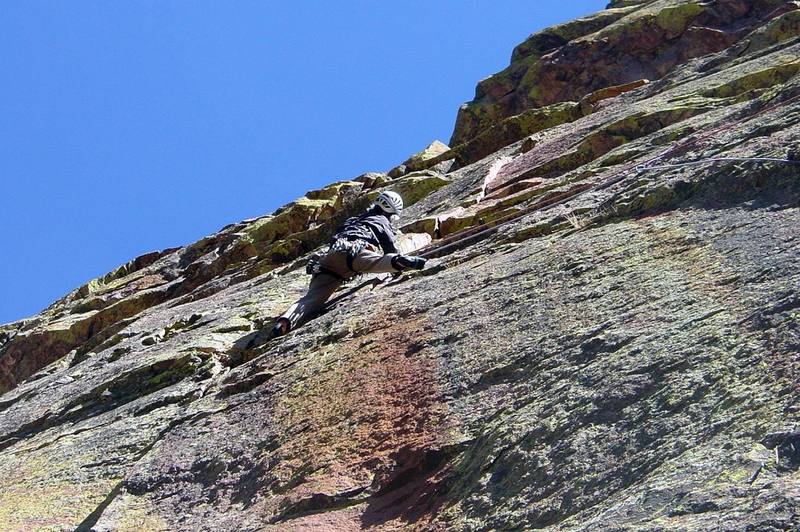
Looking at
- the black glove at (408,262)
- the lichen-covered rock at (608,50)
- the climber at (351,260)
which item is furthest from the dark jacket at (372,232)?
the lichen-covered rock at (608,50)

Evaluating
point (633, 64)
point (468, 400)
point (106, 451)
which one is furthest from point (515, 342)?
point (633, 64)

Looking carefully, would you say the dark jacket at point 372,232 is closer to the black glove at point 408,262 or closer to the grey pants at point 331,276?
the grey pants at point 331,276

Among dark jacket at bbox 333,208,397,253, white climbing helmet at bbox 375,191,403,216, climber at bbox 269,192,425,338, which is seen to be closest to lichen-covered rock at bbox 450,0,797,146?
white climbing helmet at bbox 375,191,403,216

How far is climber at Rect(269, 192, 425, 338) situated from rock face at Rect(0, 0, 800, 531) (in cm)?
36

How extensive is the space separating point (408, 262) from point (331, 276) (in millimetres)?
1580

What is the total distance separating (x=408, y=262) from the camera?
1341 cm

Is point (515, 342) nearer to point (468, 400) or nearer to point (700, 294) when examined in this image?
point (468, 400)

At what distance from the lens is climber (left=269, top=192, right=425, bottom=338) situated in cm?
1373

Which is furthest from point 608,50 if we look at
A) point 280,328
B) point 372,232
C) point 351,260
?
point 280,328

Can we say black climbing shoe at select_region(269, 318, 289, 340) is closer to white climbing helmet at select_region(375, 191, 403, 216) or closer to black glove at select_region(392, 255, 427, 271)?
black glove at select_region(392, 255, 427, 271)

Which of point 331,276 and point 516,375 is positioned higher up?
point 331,276

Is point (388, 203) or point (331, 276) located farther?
point (388, 203)

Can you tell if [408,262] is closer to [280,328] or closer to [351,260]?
[351,260]

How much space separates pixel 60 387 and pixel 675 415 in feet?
34.7
